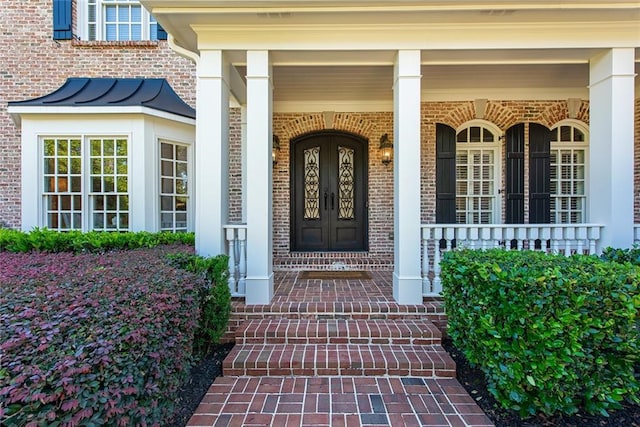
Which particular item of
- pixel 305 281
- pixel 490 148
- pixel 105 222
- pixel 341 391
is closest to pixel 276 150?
pixel 305 281

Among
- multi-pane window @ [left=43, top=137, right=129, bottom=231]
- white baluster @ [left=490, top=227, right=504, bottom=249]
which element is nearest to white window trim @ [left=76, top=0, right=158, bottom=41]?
multi-pane window @ [left=43, top=137, right=129, bottom=231]

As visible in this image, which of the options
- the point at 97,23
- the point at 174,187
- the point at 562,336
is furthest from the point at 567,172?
the point at 97,23

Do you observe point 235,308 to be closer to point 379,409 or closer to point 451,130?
point 379,409

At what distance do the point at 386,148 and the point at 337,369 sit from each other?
13.4 feet

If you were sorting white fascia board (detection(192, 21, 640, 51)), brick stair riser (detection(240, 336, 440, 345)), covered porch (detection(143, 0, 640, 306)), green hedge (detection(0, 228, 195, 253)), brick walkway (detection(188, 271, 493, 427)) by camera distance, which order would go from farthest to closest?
green hedge (detection(0, 228, 195, 253)) → white fascia board (detection(192, 21, 640, 51)) → covered porch (detection(143, 0, 640, 306)) → brick stair riser (detection(240, 336, 440, 345)) → brick walkway (detection(188, 271, 493, 427))

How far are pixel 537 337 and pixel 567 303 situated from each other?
0.28 meters

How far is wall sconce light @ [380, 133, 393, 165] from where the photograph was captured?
5871 mm

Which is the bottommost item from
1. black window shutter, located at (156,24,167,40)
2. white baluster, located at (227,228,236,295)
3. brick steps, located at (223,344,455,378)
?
brick steps, located at (223,344,455,378)

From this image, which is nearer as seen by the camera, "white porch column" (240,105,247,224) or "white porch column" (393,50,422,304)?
"white porch column" (393,50,422,304)

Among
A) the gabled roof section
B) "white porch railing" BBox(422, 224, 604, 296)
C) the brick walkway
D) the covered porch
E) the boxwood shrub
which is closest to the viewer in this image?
the boxwood shrub

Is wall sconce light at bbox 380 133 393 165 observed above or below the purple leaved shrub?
above

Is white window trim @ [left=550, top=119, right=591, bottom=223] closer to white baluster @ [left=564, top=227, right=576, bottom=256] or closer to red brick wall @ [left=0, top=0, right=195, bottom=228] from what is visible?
white baluster @ [left=564, top=227, right=576, bottom=256]

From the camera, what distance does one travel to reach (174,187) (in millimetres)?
5746

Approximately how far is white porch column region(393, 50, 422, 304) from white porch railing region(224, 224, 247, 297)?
5.83 ft
